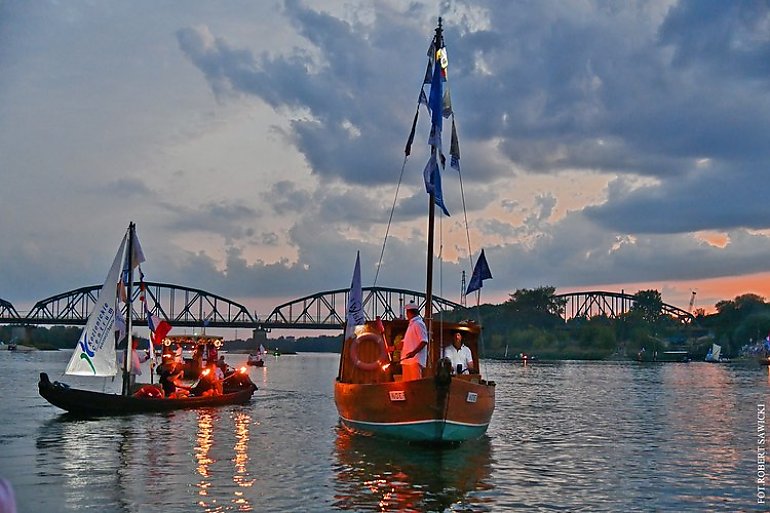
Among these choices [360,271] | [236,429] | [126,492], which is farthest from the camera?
[236,429]

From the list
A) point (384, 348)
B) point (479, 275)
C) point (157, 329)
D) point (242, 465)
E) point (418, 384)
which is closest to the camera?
point (418, 384)

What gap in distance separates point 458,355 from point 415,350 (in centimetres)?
378

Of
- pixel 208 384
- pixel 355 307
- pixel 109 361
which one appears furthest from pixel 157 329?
pixel 355 307

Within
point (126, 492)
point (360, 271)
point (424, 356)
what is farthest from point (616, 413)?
point (126, 492)

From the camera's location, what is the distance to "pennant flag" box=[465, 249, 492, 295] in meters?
29.3

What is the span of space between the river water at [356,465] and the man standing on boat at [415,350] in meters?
2.09

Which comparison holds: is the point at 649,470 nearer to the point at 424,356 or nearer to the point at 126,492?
the point at 424,356

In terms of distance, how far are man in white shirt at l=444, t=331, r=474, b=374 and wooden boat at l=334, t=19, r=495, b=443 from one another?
0.38 m

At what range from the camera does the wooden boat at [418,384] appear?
22453 mm

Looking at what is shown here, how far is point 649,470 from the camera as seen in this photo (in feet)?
75.7

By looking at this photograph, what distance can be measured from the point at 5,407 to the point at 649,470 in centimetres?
3114

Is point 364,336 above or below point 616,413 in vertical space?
above

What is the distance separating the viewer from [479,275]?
97.0 ft

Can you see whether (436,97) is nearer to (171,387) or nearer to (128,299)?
(128,299)
